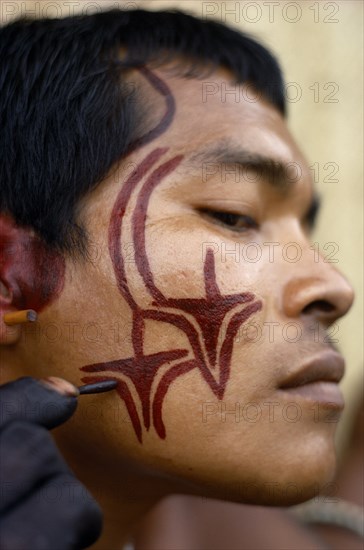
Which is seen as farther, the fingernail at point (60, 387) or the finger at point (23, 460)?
the fingernail at point (60, 387)

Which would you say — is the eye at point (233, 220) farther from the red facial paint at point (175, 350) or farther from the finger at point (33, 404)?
the finger at point (33, 404)

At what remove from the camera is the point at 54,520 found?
3.93ft

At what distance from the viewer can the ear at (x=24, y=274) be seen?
1.53 m

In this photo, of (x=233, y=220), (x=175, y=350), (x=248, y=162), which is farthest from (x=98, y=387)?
(x=248, y=162)

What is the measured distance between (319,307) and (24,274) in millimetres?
573

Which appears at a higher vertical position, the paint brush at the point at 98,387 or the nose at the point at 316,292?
the nose at the point at 316,292

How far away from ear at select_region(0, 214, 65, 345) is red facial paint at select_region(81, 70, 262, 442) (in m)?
0.13

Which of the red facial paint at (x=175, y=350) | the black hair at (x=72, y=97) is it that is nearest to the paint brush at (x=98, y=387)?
the red facial paint at (x=175, y=350)

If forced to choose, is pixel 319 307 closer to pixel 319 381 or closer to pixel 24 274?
pixel 319 381

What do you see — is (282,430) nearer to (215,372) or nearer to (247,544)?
(215,372)

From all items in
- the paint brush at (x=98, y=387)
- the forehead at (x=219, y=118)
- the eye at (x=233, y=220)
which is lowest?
the paint brush at (x=98, y=387)

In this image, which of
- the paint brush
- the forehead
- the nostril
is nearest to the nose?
the nostril

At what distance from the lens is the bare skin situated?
1466mm

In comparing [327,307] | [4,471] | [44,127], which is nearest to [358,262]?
[327,307]
